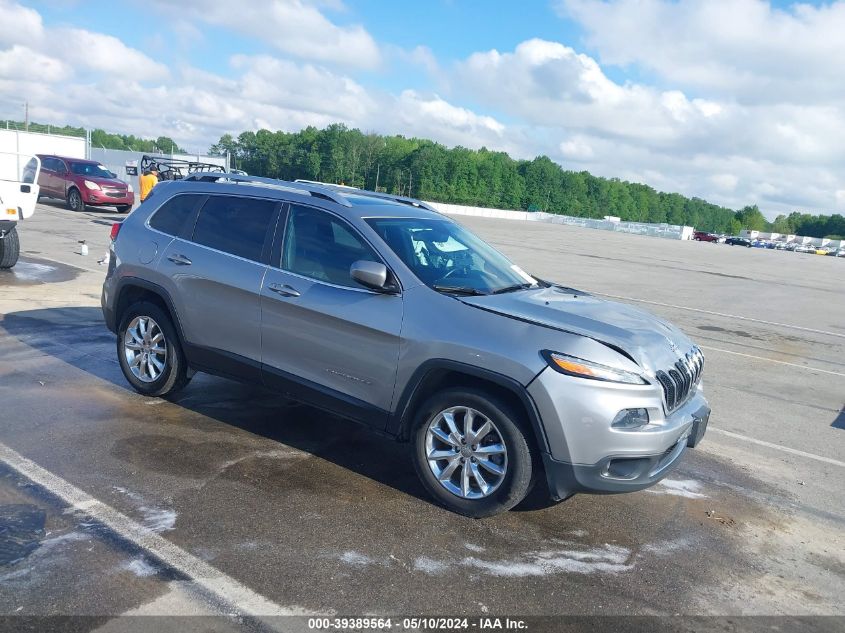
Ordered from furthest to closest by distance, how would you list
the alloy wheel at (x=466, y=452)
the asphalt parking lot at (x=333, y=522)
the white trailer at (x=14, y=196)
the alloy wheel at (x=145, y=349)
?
the white trailer at (x=14, y=196), the alloy wheel at (x=145, y=349), the alloy wheel at (x=466, y=452), the asphalt parking lot at (x=333, y=522)

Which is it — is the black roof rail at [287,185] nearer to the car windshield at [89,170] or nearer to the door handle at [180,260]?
the door handle at [180,260]

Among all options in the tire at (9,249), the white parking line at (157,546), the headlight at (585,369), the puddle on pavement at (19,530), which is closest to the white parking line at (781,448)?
the headlight at (585,369)

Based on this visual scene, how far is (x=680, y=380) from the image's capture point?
446 cm

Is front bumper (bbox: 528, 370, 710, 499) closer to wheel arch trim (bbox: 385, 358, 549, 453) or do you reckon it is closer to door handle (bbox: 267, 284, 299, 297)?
wheel arch trim (bbox: 385, 358, 549, 453)

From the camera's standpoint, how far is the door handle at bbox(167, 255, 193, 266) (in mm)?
5658

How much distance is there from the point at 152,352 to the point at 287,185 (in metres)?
1.84

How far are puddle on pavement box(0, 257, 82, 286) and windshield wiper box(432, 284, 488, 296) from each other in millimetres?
8402

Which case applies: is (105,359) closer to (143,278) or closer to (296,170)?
(143,278)

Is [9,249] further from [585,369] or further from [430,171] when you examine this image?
[430,171]

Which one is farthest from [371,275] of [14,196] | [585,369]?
[14,196]

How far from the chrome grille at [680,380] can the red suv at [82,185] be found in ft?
77.2

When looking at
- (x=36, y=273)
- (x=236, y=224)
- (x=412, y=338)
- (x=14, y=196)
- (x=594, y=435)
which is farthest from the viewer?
(x=36, y=273)

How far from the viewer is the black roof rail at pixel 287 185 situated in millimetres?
5225

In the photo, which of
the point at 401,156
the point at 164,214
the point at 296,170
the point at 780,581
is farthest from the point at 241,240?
the point at 401,156
